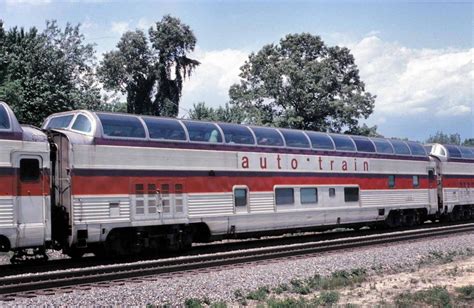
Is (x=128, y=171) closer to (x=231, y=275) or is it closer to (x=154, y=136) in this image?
(x=154, y=136)

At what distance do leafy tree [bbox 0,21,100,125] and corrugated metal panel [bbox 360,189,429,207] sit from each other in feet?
51.8

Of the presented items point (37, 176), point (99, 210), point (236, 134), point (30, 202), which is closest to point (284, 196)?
point (236, 134)

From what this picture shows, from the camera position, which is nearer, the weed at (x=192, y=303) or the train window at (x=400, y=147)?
the weed at (x=192, y=303)

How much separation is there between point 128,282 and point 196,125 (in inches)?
248

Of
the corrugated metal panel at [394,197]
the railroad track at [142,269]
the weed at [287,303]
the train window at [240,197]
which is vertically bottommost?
the weed at [287,303]

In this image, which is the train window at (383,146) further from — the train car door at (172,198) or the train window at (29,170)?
the train window at (29,170)

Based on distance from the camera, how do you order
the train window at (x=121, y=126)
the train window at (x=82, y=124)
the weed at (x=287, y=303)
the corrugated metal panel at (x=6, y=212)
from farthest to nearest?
the train window at (x=121, y=126) → the train window at (x=82, y=124) → the corrugated metal panel at (x=6, y=212) → the weed at (x=287, y=303)

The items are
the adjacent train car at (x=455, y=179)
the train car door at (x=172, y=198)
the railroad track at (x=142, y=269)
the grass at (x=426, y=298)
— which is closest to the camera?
the grass at (x=426, y=298)

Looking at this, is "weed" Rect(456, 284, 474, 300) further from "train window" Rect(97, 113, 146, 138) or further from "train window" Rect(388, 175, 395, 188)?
"train window" Rect(388, 175, 395, 188)

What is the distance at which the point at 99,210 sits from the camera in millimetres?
14125

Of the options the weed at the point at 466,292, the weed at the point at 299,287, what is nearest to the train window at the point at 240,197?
the weed at the point at 299,287

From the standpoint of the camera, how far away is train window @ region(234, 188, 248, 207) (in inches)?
690

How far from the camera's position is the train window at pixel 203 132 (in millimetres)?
16578

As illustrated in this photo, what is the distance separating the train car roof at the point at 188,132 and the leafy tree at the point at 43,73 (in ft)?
39.1
